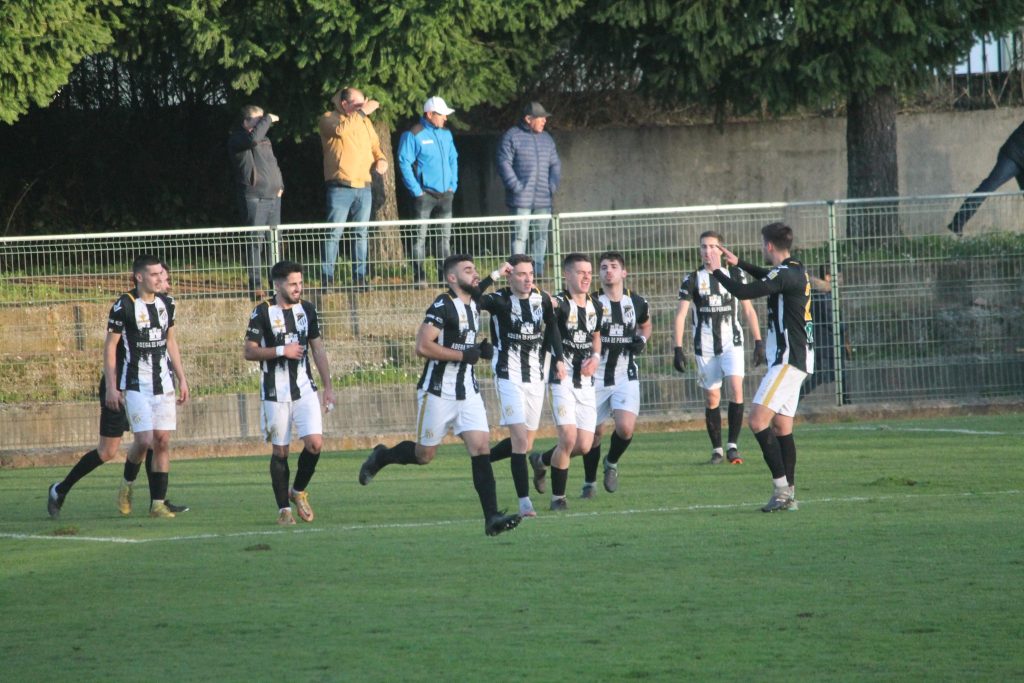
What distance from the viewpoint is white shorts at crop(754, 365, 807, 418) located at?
11.5m

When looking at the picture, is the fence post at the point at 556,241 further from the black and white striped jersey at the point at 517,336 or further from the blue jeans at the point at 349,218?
the black and white striped jersey at the point at 517,336

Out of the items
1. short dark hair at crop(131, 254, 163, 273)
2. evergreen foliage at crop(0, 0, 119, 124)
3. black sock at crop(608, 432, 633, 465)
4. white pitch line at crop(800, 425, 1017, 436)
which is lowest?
white pitch line at crop(800, 425, 1017, 436)

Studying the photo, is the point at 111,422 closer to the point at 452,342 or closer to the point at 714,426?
the point at 452,342

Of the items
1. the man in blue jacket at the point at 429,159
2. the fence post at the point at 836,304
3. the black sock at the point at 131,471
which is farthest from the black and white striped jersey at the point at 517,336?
the fence post at the point at 836,304

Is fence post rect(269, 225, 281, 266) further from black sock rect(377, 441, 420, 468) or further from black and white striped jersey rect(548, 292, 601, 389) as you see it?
black and white striped jersey rect(548, 292, 601, 389)

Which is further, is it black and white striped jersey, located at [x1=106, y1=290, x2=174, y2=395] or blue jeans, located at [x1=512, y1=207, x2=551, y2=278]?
blue jeans, located at [x1=512, y1=207, x2=551, y2=278]

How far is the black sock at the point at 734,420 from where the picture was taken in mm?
15177

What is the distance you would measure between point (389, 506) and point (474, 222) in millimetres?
6170

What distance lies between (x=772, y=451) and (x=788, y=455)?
13cm

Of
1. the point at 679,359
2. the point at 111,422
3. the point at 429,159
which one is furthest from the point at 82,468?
the point at 429,159

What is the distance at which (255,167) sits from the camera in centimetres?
1906

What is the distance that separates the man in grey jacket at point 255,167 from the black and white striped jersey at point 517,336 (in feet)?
23.9

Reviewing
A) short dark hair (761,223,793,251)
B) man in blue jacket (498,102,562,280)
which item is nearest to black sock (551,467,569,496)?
short dark hair (761,223,793,251)

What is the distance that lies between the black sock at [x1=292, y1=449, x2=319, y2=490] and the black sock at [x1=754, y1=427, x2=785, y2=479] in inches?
128
